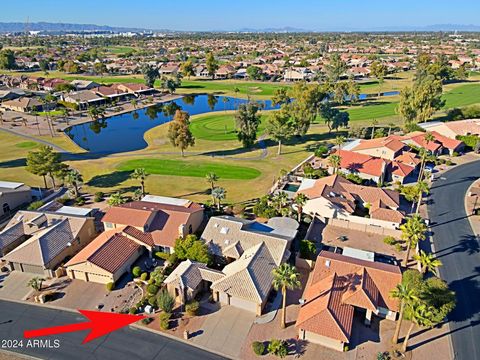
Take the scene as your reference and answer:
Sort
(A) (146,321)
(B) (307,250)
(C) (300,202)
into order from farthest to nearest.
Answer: (C) (300,202) → (B) (307,250) → (A) (146,321)

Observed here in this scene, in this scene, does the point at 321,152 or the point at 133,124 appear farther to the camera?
the point at 133,124

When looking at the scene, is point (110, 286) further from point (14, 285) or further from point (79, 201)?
point (79, 201)

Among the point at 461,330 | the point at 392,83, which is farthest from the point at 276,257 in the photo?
the point at 392,83

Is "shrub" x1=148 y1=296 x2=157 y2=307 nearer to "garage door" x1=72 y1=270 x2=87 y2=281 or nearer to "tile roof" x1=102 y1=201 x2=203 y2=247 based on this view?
"tile roof" x1=102 y1=201 x2=203 y2=247

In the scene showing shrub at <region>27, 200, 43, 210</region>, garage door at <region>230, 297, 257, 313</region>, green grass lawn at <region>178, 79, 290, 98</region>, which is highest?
green grass lawn at <region>178, 79, 290, 98</region>

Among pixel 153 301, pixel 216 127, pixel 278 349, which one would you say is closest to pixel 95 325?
pixel 153 301

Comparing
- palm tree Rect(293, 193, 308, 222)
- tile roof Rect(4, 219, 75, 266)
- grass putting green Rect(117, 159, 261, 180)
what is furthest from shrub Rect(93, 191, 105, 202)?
palm tree Rect(293, 193, 308, 222)

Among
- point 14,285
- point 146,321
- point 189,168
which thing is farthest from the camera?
point 189,168
